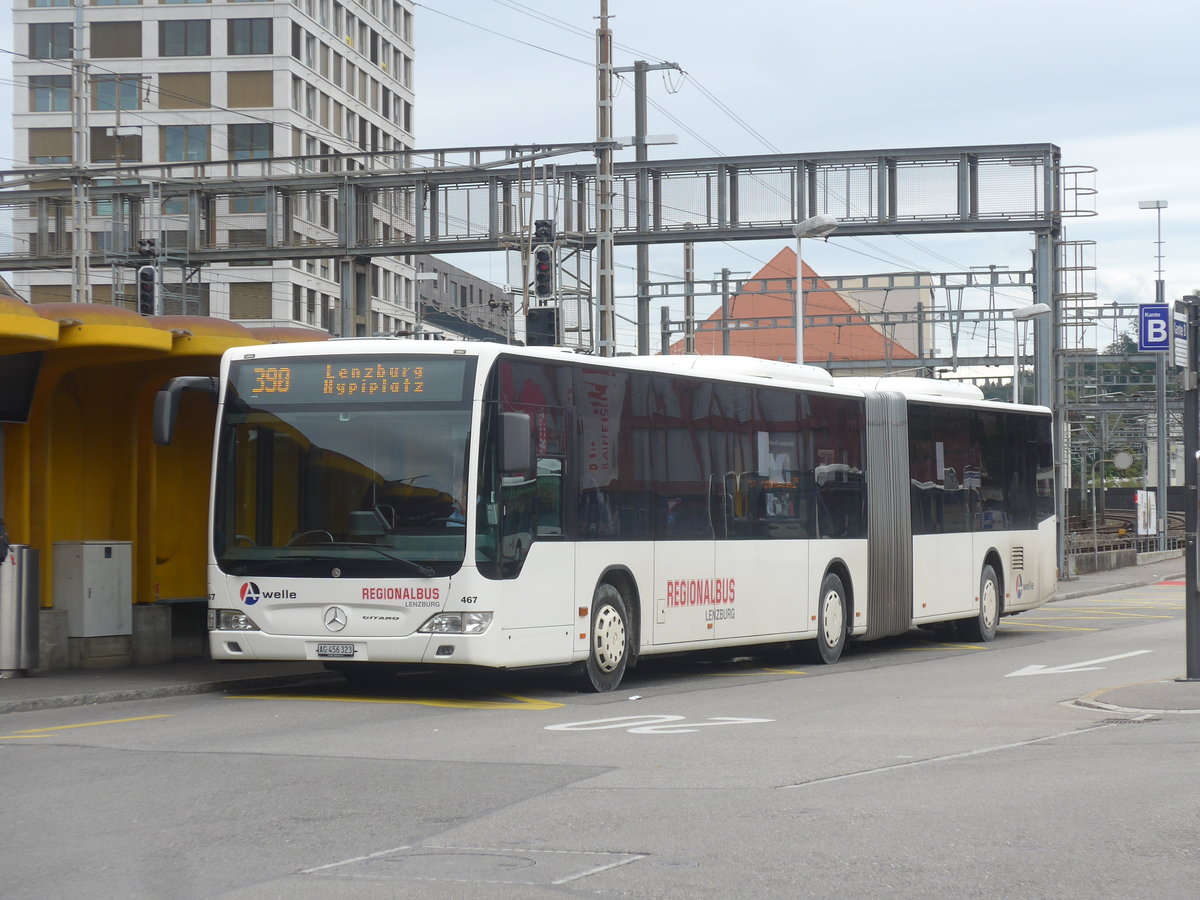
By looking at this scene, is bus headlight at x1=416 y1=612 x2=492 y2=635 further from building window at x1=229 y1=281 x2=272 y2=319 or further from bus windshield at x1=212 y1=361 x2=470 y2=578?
building window at x1=229 y1=281 x2=272 y2=319

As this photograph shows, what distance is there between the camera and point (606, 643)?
15352 millimetres

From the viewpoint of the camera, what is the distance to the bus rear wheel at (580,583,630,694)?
15148 mm

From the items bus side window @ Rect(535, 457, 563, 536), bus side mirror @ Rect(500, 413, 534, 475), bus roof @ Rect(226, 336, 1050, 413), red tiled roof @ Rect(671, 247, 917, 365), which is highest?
red tiled roof @ Rect(671, 247, 917, 365)

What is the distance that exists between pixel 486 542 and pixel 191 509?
5353 mm

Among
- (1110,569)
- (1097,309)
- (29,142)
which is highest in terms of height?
(29,142)

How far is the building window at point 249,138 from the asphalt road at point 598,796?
226ft

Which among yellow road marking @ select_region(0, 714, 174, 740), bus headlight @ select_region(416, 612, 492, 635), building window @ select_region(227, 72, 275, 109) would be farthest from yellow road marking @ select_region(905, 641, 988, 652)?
building window @ select_region(227, 72, 275, 109)

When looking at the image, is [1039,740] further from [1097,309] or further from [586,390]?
[1097,309]

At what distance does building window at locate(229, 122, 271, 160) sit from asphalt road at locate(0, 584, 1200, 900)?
68756 millimetres

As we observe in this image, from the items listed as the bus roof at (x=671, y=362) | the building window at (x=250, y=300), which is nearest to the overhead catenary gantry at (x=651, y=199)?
the bus roof at (x=671, y=362)

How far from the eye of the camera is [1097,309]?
5916 cm

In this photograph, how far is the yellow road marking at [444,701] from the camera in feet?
46.8

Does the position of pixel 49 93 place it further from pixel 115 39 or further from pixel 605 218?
pixel 605 218

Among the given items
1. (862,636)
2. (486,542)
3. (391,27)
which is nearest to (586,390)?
(486,542)
